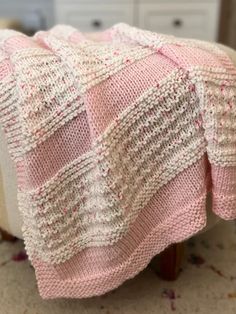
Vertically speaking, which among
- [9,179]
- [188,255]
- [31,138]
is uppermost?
[31,138]

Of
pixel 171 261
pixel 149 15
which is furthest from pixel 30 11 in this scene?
pixel 171 261

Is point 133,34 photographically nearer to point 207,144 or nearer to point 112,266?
point 207,144

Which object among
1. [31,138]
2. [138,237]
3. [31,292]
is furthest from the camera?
[31,292]

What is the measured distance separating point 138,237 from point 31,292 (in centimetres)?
32

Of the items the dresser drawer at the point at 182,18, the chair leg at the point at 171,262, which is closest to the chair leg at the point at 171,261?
the chair leg at the point at 171,262

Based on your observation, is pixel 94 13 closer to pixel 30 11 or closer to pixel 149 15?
pixel 149 15

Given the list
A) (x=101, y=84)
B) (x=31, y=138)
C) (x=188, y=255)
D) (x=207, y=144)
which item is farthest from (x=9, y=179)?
(x=188, y=255)

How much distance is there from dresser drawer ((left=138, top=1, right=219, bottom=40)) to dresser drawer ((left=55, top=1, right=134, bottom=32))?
65 millimetres

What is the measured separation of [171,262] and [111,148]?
Result: 1.29 ft

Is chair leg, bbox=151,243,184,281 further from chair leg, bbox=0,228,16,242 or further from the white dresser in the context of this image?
the white dresser

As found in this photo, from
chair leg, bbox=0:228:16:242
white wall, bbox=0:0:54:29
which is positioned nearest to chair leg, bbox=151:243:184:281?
chair leg, bbox=0:228:16:242

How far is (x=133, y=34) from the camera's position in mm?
902

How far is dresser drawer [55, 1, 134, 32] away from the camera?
1807 mm

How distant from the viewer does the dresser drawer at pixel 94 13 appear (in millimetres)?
1807
